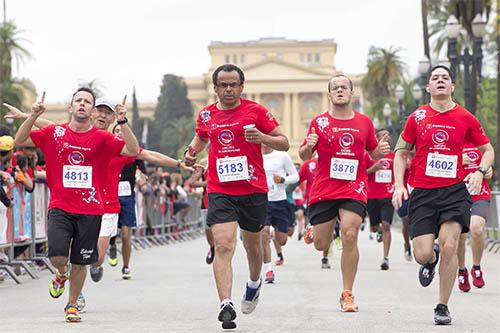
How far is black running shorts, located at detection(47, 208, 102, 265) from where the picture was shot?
9.81m

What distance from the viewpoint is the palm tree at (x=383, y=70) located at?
251 feet

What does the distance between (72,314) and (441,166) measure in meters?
3.17

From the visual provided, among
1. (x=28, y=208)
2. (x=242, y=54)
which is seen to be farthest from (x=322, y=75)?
(x=28, y=208)

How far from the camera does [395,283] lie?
46.7 feet

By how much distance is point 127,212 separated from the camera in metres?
15.4

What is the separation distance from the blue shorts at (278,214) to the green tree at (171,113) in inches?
4501

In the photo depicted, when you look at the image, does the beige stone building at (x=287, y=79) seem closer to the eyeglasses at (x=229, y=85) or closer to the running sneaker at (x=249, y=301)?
the running sneaker at (x=249, y=301)

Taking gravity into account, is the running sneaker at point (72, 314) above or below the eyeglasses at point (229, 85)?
below

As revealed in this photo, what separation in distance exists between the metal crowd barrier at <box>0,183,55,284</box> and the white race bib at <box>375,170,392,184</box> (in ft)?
16.0

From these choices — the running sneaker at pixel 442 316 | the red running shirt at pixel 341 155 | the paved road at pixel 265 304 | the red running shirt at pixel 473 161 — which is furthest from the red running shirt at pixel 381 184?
the running sneaker at pixel 442 316

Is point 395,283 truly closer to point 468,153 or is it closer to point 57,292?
point 468,153

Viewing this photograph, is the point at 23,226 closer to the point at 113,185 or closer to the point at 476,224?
the point at 113,185

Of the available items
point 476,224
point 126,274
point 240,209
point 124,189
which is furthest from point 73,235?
point 126,274

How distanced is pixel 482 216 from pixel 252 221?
4483 mm
